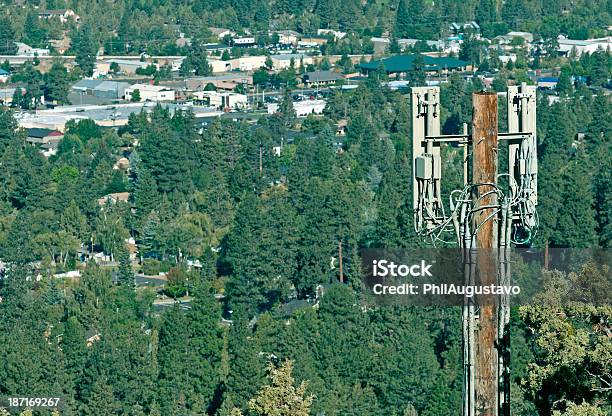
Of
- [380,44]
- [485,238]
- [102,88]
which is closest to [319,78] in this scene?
[102,88]

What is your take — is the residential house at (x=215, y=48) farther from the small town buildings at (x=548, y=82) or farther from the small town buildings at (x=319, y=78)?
the small town buildings at (x=548, y=82)

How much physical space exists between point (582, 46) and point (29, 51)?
3026cm

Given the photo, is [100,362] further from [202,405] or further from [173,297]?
[173,297]

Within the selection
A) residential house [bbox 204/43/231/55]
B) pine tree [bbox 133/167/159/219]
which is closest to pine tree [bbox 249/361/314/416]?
pine tree [bbox 133/167/159/219]

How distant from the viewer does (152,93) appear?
81.6 metres

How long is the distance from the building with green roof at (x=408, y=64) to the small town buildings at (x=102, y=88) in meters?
12.9

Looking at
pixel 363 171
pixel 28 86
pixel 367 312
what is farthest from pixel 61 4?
pixel 367 312

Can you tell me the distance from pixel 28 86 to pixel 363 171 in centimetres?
2732

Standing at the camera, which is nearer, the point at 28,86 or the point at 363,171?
the point at 363,171

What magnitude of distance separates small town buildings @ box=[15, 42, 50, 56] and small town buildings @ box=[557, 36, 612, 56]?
28302mm

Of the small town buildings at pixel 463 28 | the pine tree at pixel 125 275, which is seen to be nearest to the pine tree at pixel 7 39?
the small town buildings at pixel 463 28

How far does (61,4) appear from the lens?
112062 millimetres

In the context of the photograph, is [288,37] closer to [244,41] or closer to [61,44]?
[244,41]

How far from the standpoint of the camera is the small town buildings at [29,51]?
320 feet
